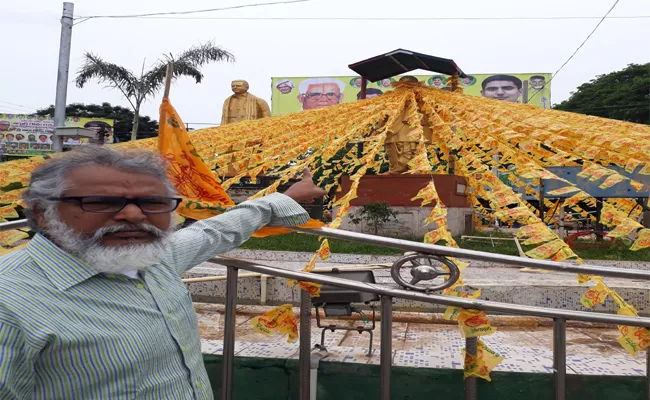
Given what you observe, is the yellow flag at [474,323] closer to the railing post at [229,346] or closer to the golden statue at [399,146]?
the railing post at [229,346]

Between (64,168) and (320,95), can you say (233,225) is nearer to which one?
(64,168)

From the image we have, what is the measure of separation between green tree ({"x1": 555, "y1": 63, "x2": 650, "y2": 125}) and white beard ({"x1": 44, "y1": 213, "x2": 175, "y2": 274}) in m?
25.2

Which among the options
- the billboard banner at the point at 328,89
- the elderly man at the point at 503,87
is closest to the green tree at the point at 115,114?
the billboard banner at the point at 328,89

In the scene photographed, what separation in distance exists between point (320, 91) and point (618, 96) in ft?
56.4

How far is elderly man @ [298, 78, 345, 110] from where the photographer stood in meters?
34.1

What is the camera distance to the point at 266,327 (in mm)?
1740

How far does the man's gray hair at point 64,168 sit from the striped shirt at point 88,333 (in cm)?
9

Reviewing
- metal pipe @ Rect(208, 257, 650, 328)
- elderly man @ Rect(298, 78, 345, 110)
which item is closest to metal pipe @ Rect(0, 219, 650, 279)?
metal pipe @ Rect(208, 257, 650, 328)

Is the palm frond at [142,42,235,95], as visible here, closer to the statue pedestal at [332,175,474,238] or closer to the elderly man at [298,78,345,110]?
the statue pedestal at [332,175,474,238]

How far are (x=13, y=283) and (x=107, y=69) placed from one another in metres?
14.5

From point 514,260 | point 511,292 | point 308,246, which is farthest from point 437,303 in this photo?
point 308,246

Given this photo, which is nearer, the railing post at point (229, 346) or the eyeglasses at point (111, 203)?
the eyeglasses at point (111, 203)

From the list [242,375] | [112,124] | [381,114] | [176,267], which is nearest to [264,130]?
[381,114]

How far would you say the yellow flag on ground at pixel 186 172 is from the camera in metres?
1.81
